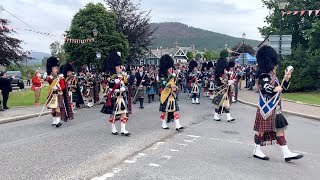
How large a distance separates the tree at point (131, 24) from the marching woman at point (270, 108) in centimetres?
2412

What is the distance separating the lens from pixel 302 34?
25594mm

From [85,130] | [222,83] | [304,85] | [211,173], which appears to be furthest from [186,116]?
[304,85]

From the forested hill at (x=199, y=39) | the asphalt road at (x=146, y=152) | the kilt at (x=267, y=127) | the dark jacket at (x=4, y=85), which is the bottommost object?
the asphalt road at (x=146, y=152)

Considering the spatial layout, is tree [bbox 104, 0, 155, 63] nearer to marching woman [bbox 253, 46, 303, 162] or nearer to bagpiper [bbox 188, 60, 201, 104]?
bagpiper [bbox 188, 60, 201, 104]

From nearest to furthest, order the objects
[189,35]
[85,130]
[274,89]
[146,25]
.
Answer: [274,89] → [85,130] → [146,25] → [189,35]

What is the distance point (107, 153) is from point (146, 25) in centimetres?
2519

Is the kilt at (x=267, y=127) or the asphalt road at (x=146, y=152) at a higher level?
the kilt at (x=267, y=127)

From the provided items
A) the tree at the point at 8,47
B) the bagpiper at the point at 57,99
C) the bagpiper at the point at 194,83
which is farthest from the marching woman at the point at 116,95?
the tree at the point at 8,47

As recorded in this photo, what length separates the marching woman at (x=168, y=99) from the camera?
10.3 m

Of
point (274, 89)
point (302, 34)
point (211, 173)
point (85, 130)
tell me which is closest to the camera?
point (211, 173)

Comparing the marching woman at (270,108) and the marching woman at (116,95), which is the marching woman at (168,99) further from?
the marching woman at (270,108)

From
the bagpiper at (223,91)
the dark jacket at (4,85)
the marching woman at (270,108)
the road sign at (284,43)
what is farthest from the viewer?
the road sign at (284,43)

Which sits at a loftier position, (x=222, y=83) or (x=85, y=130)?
(x=222, y=83)

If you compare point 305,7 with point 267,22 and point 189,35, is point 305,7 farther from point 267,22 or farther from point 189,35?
point 189,35
